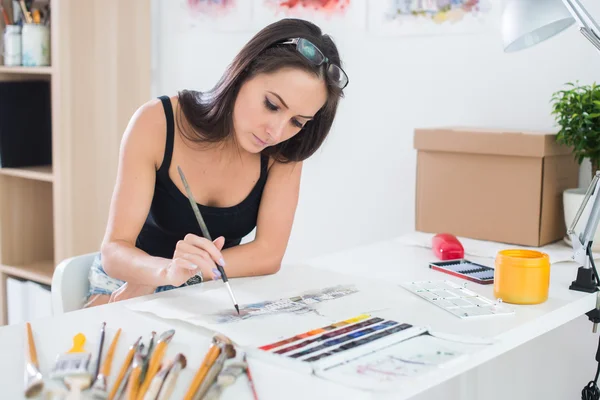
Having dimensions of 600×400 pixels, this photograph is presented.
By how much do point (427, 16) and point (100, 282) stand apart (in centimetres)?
116

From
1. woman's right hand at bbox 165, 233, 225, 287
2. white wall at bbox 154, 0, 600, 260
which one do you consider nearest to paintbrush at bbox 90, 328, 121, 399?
woman's right hand at bbox 165, 233, 225, 287

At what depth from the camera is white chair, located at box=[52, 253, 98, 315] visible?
1654 millimetres

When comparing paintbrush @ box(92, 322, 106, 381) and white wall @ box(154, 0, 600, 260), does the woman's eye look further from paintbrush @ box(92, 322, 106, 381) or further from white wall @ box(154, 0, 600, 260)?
white wall @ box(154, 0, 600, 260)

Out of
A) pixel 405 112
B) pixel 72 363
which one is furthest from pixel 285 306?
pixel 405 112

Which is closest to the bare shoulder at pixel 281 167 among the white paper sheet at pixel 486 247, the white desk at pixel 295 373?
the white desk at pixel 295 373

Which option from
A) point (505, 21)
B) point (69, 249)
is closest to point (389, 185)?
point (505, 21)

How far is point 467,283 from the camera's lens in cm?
145

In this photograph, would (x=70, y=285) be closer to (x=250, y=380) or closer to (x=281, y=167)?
(x=281, y=167)

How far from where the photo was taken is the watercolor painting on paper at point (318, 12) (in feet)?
7.50

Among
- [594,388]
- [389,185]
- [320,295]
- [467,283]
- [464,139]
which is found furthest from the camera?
[389,185]

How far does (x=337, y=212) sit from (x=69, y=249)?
39.5 inches

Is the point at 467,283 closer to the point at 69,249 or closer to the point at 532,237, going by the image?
the point at 532,237

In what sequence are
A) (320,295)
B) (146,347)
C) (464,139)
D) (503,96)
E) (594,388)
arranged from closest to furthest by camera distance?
(146,347) < (320,295) < (594,388) < (464,139) < (503,96)

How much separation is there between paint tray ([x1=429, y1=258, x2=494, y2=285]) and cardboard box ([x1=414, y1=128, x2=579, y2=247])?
0.81 feet
